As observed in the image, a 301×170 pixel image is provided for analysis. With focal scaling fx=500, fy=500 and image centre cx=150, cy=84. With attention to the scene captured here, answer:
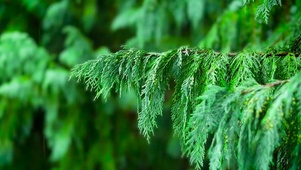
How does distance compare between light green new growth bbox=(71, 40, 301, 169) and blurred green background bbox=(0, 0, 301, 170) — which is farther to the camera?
blurred green background bbox=(0, 0, 301, 170)

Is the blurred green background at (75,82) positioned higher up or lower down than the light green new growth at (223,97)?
higher up

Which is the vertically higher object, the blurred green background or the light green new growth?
the blurred green background

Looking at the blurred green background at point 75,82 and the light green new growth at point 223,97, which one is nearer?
the light green new growth at point 223,97

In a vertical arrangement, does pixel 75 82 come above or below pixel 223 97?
above

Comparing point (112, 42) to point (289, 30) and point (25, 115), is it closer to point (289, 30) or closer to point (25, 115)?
point (25, 115)
